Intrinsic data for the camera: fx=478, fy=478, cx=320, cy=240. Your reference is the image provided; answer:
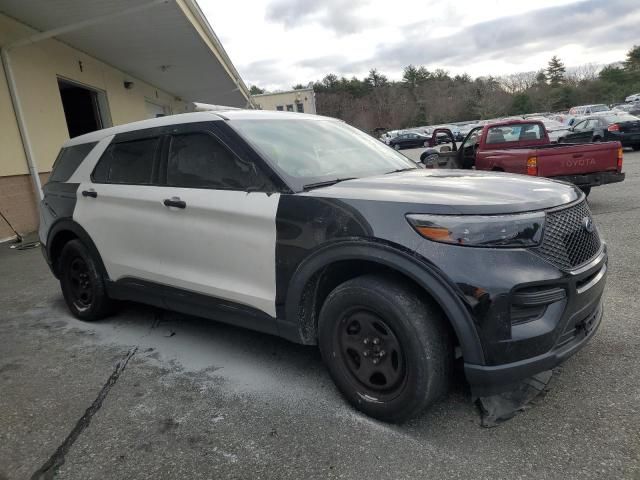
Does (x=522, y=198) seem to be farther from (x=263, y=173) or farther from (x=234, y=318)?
(x=234, y=318)

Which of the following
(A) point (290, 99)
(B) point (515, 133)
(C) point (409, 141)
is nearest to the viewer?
(B) point (515, 133)

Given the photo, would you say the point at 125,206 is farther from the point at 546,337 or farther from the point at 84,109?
the point at 84,109

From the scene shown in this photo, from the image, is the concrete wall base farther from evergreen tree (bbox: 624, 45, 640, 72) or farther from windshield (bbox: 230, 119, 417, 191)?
evergreen tree (bbox: 624, 45, 640, 72)

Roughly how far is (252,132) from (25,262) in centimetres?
568

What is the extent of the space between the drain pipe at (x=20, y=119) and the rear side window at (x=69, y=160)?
213 inches

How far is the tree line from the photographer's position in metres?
62.8

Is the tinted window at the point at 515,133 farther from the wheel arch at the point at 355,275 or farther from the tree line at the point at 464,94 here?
the tree line at the point at 464,94

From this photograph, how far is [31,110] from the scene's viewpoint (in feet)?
31.5

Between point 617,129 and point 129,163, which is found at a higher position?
point 129,163

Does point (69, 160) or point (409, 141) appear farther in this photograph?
point (409, 141)

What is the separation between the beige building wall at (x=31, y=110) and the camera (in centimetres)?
884

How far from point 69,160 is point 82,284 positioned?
3.87ft

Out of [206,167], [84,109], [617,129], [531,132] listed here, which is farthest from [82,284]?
[617,129]

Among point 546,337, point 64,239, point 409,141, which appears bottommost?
point 409,141
